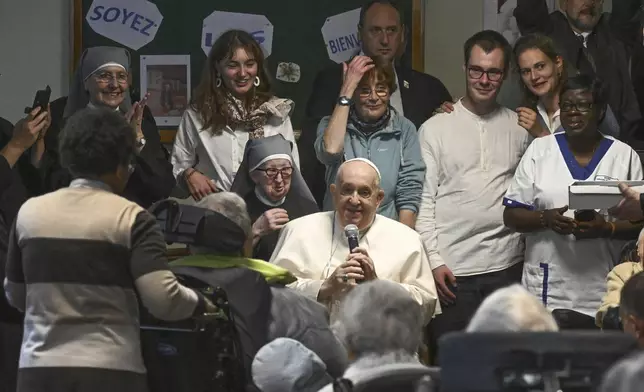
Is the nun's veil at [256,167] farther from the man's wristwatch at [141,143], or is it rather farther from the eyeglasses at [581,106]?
the eyeglasses at [581,106]

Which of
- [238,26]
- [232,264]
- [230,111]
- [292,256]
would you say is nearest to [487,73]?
[230,111]

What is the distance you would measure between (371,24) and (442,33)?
737mm

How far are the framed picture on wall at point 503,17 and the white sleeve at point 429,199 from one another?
88 centimetres

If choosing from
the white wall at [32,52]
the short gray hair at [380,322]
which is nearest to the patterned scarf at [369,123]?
the white wall at [32,52]

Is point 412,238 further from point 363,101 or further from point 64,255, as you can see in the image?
point 64,255

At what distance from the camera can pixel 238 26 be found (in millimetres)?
5656

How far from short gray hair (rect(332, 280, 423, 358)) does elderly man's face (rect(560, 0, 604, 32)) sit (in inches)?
98.6

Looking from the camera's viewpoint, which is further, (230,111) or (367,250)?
(230,111)

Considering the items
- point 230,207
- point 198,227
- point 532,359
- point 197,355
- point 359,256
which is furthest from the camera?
point 359,256

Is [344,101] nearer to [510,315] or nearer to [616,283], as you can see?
[616,283]

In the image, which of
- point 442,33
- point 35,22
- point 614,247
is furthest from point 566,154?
point 35,22

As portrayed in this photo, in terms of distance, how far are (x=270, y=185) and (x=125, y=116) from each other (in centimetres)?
A: 61

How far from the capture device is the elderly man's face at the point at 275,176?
4551 millimetres

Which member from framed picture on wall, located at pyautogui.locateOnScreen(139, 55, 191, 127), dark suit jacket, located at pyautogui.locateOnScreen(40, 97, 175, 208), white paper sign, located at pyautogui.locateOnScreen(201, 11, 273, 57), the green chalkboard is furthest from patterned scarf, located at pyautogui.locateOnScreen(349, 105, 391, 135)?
framed picture on wall, located at pyautogui.locateOnScreen(139, 55, 191, 127)
